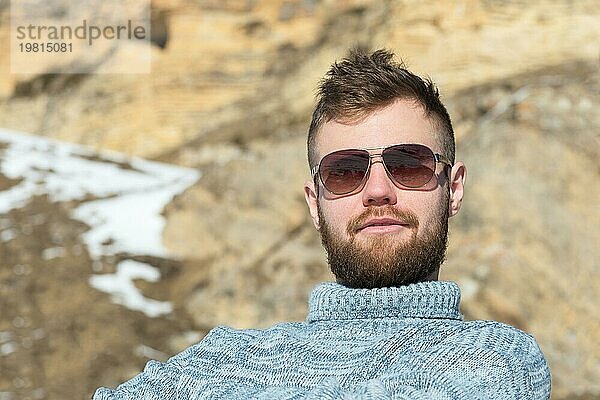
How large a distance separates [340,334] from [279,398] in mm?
225

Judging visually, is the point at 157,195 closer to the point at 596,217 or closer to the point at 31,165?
the point at 31,165

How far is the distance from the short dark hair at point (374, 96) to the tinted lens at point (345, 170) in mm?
84

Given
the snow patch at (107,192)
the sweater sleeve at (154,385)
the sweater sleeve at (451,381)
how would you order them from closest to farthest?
1. the sweater sleeve at (451,381)
2. the sweater sleeve at (154,385)
3. the snow patch at (107,192)

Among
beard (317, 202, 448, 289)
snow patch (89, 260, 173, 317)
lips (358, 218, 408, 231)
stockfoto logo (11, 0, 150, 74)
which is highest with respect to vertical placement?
lips (358, 218, 408, 231)

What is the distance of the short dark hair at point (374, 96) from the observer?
2.06 m

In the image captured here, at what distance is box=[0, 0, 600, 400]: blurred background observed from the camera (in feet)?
22.4

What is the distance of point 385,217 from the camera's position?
1.97m

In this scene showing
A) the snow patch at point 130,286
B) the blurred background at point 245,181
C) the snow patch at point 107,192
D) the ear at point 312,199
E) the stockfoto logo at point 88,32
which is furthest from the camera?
the stockfoto logo at point 88,32

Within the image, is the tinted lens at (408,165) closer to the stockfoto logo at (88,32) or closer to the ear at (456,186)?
the ear at (456,186)

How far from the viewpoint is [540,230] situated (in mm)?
6973

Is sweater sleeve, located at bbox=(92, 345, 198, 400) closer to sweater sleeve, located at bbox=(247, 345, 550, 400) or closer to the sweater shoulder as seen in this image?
sweater sleeve, located at bbox=(247, 345, 550, 400)

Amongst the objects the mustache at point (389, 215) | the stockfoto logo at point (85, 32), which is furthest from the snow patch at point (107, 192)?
the mustache at point (389, 215)

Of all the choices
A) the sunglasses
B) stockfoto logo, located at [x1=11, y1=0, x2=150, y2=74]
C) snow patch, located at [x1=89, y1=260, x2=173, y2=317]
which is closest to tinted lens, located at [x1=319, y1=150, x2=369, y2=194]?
the sunglasses

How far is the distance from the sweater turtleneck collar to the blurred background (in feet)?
14.9
